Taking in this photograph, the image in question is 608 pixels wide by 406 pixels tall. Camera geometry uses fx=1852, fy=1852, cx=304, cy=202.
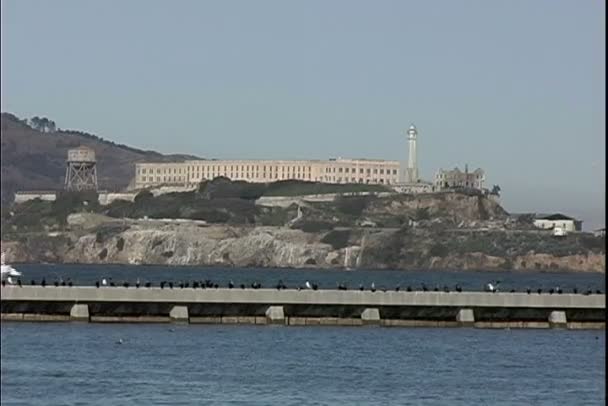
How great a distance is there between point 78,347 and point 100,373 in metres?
9.77

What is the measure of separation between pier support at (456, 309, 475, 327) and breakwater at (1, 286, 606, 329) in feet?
0.18

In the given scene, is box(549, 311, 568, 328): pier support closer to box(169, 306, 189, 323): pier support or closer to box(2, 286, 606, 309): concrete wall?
box(2, 286, 606, 309): concrete wall

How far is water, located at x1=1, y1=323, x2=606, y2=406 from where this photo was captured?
63.0 m

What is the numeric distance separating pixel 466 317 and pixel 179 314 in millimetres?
15875

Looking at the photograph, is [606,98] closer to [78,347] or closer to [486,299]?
[78,347]

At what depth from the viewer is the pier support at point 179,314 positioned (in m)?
97.4

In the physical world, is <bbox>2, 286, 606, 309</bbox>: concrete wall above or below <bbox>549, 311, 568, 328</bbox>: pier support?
above

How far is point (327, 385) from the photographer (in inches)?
2766

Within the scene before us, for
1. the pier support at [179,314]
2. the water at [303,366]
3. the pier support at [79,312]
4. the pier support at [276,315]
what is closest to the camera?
the water at [303,366]

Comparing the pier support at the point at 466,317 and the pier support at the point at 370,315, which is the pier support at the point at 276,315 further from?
the pier support at the point at 466,317

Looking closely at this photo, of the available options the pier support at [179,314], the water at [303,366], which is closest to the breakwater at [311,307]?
the pier support at [179,314]

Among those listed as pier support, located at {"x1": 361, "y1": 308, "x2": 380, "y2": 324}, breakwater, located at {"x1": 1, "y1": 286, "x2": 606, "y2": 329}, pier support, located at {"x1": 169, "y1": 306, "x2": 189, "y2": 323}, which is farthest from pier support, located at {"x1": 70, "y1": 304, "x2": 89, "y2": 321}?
pier support, located at {"x1": 361, "y1": 308, "x2": 380, "y2": 324}

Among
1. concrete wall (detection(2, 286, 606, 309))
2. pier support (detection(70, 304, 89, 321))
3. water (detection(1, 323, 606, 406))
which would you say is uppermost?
concrete wall (detection(2, 286, 606, 309))

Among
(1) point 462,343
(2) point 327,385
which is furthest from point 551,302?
(2) point 327,385
